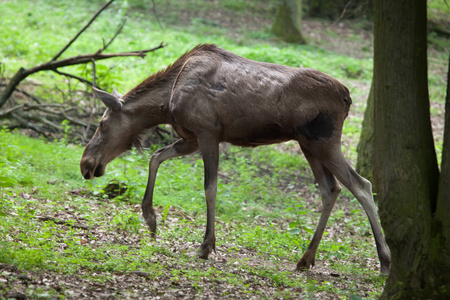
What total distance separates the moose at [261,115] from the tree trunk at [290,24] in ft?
50.5

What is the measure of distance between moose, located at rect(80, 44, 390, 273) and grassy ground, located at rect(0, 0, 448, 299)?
0.47m

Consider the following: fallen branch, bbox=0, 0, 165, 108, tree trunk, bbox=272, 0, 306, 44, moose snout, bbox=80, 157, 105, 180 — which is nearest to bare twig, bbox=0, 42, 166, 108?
fallen branch, bbox=0, 0, 165, 108

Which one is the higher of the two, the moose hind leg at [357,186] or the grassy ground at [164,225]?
the moose hind leg at [357,186]

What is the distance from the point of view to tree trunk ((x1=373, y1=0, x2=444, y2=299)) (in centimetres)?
440

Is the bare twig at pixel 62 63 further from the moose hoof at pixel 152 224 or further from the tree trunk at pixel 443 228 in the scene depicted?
the tree trunk at pixel 443 228

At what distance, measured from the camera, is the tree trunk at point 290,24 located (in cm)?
2154

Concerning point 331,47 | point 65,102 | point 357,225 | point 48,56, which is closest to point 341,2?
point 331,47

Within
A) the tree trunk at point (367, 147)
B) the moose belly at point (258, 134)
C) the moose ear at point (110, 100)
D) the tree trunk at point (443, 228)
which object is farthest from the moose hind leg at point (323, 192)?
the tree trunk at point (367, 147)

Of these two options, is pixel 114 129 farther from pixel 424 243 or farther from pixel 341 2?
pixel 341 2

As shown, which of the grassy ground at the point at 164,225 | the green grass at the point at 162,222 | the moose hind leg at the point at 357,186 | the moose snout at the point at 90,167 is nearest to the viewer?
the grassy ground at the point at 164,225

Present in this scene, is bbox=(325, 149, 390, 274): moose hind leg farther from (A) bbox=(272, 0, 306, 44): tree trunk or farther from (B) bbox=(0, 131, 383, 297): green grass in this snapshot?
(A) bbox=(272, 0, 306, 44): tree trunk

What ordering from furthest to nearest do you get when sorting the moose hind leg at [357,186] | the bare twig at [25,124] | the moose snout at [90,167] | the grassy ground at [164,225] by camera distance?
the bare twig at [25,124] < the moose snout at [90,167] < the moose hind leg at [357,186] < the grassy ground at [164,225]

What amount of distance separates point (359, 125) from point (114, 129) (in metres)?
→ 8.20

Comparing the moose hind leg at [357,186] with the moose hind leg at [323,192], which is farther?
the moose hind leg at [323,192]
